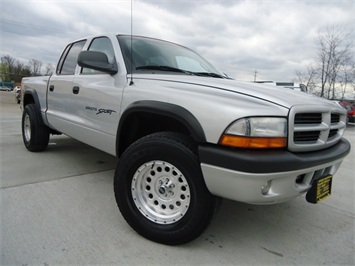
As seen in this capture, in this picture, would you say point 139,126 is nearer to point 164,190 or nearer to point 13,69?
point 164,190

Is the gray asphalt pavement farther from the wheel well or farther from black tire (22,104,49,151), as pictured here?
black tire (22,104,49,151)

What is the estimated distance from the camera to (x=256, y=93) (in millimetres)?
2145

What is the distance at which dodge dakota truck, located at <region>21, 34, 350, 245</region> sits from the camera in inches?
75.7

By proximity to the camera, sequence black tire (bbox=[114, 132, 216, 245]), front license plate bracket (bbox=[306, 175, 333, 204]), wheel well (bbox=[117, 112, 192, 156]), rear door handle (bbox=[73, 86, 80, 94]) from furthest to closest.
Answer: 1. rear door handle (bbox=[73, 86, 80, 94])
2. wheel well (bbox=[117, 112, 192, 156])
3. front license plate bracket (bbox=[306, 175, 333, 204])
4. black tire (bbox=[114, 132, 216, 245])

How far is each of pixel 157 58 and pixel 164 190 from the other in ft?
5.08

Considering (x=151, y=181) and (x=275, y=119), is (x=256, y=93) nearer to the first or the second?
(x=275, y=119)

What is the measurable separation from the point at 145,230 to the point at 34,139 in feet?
10.9

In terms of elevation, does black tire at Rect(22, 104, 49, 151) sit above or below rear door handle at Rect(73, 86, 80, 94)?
below

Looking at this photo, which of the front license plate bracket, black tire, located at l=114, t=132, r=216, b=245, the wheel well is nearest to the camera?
black tire, located at l=114, t=132, r=216, b=245

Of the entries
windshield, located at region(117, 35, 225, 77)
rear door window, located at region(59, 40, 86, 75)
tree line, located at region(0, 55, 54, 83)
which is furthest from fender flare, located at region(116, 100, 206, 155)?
tree line, located at region(0, 55, 54, 83)

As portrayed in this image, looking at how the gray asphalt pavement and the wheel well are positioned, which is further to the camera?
the wheel well

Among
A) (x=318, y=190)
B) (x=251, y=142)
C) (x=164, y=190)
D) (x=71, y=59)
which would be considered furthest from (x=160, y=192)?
(x=71, y=59)

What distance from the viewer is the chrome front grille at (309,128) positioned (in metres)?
1.99

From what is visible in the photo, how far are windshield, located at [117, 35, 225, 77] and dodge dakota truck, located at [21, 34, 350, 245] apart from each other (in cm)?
1
